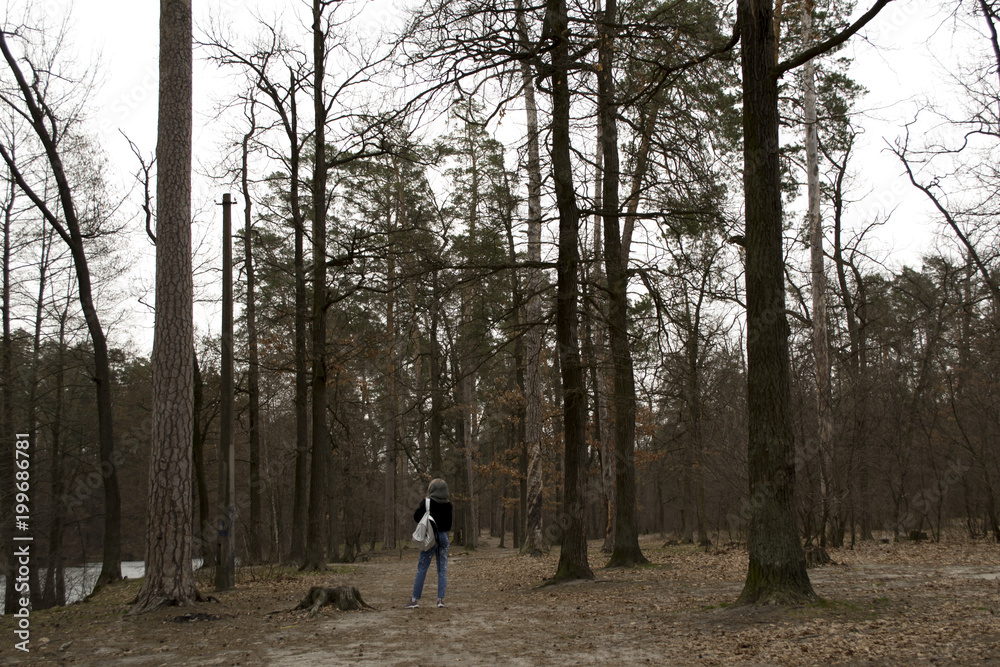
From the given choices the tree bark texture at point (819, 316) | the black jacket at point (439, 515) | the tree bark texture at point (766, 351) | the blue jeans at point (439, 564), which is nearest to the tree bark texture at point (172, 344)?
the blue jeans at point (439, 564)

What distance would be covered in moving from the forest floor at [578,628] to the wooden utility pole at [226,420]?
59cm

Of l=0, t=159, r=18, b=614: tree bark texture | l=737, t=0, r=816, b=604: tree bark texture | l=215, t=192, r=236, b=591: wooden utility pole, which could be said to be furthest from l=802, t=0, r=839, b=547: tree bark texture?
l=0, t=159, r=18, b=614: tree bark texture

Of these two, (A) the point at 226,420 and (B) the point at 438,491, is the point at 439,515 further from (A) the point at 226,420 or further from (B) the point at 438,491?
(A) the point at 226,420

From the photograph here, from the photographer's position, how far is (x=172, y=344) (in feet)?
29.7

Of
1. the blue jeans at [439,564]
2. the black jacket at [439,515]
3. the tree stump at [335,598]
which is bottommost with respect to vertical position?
the tree stump at [335,598]

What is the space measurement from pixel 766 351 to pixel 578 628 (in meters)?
3.43

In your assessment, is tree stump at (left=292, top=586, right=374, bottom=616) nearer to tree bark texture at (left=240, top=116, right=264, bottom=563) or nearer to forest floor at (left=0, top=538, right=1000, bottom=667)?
forest floor at (left=0, top=538, right=1000, bottom=667)

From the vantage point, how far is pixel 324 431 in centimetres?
1509

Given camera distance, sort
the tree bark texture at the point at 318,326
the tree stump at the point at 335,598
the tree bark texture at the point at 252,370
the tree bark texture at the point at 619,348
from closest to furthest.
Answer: the tree stump at the point at 335,598 < the tree bark texture at the point at 619,348 < the tree bark texture at the point at 318,326 < the tree bark texture at the point at 252,370

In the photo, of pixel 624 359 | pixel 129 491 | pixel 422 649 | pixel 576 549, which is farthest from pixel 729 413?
pixel 129 491

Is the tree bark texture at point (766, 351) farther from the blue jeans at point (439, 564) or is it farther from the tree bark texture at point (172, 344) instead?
the tree bark texture at point (172, 344)

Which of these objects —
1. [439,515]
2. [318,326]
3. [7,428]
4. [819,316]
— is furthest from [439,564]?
[7,428]

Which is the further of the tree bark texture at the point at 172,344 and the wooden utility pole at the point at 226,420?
the wooden utility pole at the point at 226,420

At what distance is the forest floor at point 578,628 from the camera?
5457 mm
